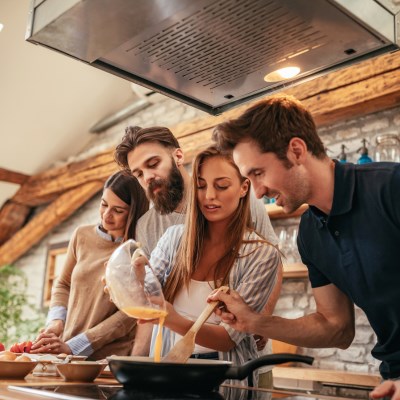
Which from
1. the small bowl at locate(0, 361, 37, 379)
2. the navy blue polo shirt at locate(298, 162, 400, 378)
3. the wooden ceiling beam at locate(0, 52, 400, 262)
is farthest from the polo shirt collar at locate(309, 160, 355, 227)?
the small bowl at locate(0, 361, 37, 379)

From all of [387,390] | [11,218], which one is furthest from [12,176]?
[387,390]

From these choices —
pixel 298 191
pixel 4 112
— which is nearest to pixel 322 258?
pixel 298 191

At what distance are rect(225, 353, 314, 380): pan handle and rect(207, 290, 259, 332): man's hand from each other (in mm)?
280

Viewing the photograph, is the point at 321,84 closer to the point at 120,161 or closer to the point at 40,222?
the point at 120,161

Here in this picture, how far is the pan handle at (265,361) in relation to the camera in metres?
1.19

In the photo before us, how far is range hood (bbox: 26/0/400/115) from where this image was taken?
1293 millimetres

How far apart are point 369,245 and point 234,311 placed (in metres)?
0.41

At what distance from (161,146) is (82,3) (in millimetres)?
1263

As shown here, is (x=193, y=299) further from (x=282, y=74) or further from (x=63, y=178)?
(x=63, y=178)

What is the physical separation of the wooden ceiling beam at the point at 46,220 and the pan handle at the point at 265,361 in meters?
4.85

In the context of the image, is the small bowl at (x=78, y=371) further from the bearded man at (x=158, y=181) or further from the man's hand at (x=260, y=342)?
the bearded man at (x=158, y=181)

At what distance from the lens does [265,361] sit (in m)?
1.22

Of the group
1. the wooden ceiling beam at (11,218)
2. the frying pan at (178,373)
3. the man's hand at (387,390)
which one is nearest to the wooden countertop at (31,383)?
the frying pan at (178,373)

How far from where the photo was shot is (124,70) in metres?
1.61
